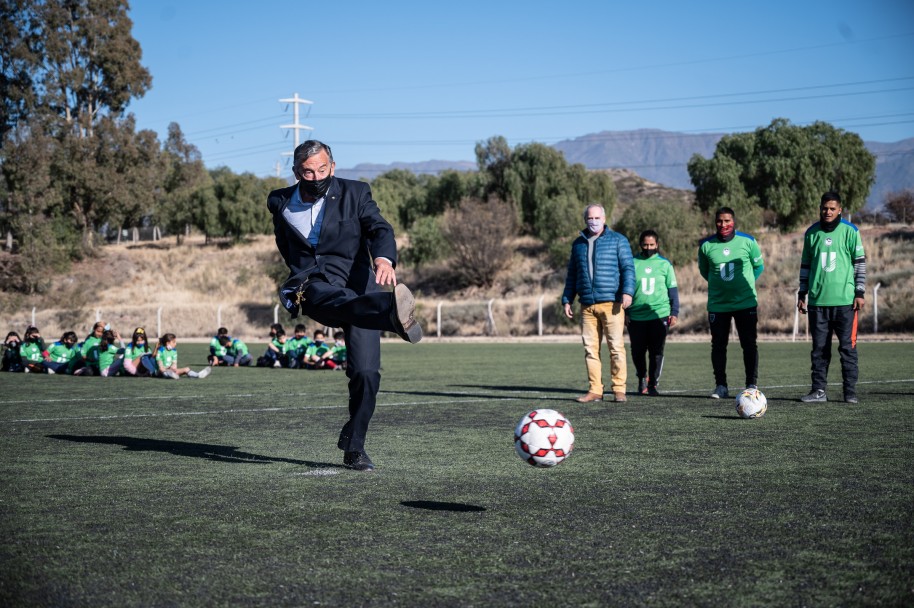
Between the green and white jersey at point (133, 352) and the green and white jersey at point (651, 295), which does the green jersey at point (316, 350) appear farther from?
the green and white jersey at point (651, 295)

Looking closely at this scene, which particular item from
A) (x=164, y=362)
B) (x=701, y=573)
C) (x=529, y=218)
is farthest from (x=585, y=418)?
(x=529, y=218)

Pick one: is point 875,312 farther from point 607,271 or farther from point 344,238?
point 344,238

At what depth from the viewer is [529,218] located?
63438 millimetres

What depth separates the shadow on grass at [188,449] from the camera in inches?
271

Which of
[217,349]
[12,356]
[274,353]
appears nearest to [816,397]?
[274,353]

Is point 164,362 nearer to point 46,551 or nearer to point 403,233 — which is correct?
point 46,551

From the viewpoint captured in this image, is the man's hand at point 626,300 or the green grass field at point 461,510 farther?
the man's hand at point 626,300

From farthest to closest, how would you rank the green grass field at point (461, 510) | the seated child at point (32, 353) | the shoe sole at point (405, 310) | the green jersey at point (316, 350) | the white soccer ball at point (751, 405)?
the green jersey at point (316, 350)
the seated child at point (32, 353)
the white soccer ball at point (751, 405)
the shoe sole at point (405, 310)
the green grass field at point (461, 510)

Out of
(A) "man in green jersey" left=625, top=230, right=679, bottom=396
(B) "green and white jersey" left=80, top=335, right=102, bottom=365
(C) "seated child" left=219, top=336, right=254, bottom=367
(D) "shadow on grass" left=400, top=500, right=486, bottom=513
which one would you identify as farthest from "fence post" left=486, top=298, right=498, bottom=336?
(D) "shadow on grass" left=400, top=500, right=486, bottom=513

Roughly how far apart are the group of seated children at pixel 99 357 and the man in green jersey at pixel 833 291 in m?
10.3

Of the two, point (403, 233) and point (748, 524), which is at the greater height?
point (403, 233)

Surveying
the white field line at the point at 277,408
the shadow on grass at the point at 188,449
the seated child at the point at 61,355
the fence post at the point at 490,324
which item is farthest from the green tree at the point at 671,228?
the shadow on grass at the point at 188,449

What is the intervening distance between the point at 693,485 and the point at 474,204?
1919 inches

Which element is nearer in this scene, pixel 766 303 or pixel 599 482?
Answer: pixel 599 482
